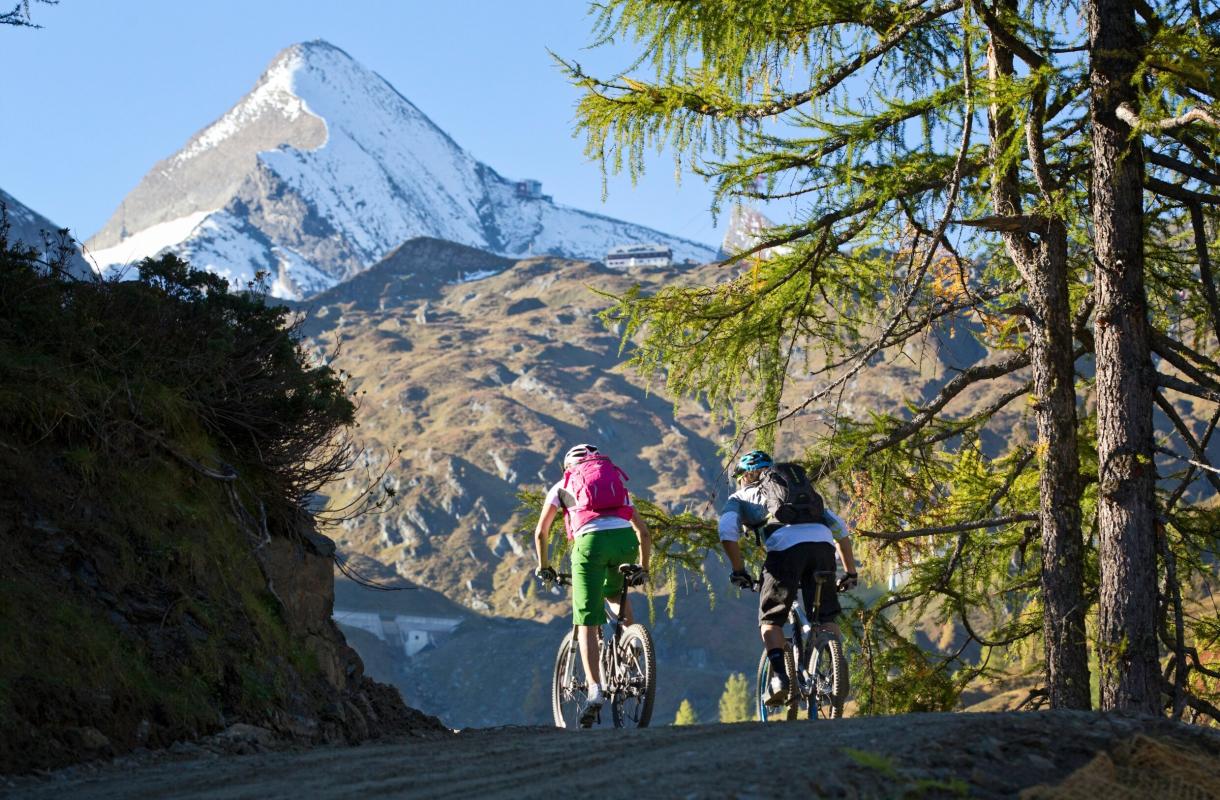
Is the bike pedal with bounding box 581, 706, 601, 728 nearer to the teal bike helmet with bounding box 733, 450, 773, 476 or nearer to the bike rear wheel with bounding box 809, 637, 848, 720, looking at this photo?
the bike rear wheel with bounding box 809, 637, 848, 720

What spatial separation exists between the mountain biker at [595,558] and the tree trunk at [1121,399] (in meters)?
2.90

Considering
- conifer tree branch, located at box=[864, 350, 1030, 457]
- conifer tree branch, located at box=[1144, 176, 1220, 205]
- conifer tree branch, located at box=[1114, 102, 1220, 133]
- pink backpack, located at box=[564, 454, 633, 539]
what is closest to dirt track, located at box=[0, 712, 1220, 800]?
pink backpack, located at box=[564, 454, 633, 539]

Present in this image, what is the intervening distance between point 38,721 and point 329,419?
4.16 meters

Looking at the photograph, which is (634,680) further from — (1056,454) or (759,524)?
(1056,454)

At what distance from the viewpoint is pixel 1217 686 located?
1105cm

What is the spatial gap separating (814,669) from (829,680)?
15 centimetres

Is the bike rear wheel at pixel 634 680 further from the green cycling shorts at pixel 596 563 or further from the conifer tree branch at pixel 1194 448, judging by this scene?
the conifer tree branch at pixel 1194 448

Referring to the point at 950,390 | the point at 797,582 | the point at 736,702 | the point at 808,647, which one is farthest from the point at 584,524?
the point at 736,702

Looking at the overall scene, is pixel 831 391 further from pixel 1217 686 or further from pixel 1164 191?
pixel 1217 686

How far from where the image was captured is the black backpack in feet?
26.0

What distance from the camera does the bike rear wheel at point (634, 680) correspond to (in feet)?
25.2

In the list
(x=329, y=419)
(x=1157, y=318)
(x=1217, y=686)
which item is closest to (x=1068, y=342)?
(x=1157, y=318)

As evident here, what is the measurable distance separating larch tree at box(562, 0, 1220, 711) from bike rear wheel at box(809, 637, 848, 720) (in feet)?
6.31

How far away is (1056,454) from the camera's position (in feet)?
31.1
